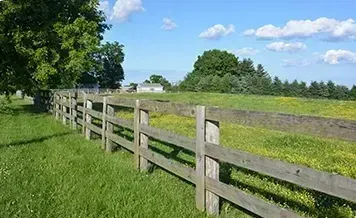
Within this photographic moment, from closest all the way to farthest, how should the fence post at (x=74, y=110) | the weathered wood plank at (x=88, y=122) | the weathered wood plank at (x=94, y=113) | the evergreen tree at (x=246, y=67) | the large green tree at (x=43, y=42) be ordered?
the weathered wood plank at (x=94, y=113) → the weathered wood plank at (x=88, y=122) → the fence post at (x=74, y=110) → the large green tree at (x=43, y=42) → the evergreen tree at (x=246, y=67)

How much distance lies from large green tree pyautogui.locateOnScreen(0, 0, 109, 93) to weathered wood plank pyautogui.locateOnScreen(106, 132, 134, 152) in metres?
12.6

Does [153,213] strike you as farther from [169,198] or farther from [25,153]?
[25,153]

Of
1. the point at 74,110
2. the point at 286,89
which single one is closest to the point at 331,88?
the point at 286,89

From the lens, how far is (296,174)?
3922 mm

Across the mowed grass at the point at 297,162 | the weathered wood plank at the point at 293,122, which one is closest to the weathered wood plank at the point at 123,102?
the mowed grass at the point at 297,162

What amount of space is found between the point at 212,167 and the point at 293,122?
1.59 m

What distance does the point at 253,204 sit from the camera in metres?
4.55

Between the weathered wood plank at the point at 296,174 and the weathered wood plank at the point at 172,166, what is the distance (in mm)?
776

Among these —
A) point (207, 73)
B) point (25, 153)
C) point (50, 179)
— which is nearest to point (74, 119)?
point (25, 153)

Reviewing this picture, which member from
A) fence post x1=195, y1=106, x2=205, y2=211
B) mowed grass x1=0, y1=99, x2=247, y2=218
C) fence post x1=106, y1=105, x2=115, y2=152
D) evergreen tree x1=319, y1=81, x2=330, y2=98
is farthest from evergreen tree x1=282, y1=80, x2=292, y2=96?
fence post x1=195, y1=106, x2=205, y2=211

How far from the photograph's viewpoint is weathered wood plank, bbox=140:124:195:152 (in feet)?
19.3

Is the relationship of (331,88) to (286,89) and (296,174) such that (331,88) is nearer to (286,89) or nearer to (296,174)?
(286,89)

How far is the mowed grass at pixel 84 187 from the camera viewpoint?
5.22 meters

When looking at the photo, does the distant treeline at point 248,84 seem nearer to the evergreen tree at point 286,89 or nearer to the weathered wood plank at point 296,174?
the evergreen tree at point 286,89
